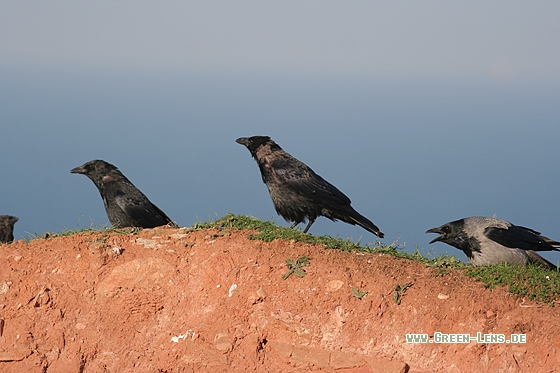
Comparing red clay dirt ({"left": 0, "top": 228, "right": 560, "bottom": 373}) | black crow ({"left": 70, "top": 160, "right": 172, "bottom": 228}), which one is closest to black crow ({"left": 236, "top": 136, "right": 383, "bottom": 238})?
black crow ({"left": 70, "top": 160, "right": 172, "bottom": 228})

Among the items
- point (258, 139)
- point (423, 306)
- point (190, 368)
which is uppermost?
point (258, 139)

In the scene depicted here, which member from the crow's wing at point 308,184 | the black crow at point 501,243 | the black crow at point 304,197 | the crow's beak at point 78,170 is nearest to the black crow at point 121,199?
the crow's beak at point 78,170

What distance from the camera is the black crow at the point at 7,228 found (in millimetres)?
10094

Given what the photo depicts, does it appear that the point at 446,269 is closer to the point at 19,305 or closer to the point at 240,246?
the point at 240,246

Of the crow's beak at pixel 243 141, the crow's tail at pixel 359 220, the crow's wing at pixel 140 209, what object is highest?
the crow's beak at pixel 243 141

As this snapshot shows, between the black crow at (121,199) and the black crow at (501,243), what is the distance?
463 cm

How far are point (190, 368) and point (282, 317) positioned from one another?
3.96 ft

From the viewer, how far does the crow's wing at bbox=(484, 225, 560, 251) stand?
8.88 metres

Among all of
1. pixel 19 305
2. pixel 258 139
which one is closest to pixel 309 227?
pixel 258 139

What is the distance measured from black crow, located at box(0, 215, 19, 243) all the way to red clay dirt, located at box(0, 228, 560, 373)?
140 centimetres

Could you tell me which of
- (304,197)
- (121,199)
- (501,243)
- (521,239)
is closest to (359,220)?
(304,197)

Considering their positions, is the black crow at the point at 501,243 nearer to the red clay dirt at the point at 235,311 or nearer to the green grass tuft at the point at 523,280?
the green grass tuft at the point at 523,280

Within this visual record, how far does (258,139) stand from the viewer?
11.3 m

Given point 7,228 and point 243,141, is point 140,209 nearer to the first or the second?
point 7,228
